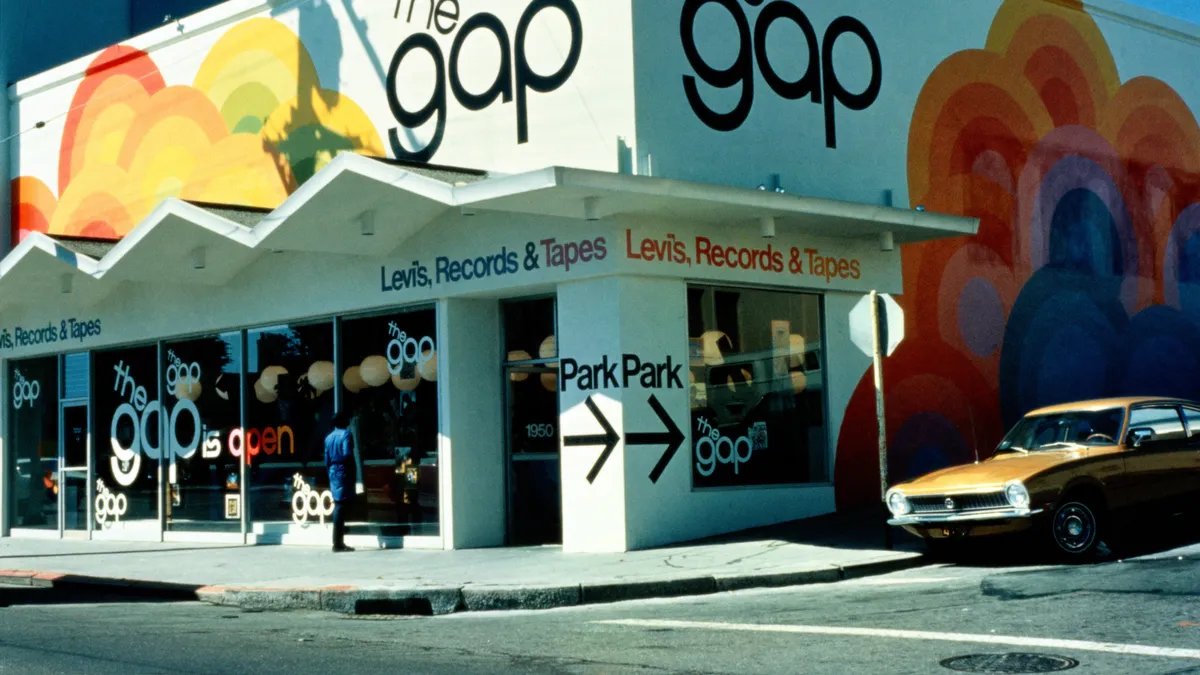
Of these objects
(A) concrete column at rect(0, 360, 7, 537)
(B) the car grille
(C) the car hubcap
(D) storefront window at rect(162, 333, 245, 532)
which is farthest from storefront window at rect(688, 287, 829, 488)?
(A) concrete column at rect(0, 360, 7, 537)

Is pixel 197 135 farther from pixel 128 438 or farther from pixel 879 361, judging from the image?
pixel 879 361

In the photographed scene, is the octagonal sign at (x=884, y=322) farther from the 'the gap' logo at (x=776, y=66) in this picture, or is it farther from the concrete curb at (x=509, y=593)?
the 'the gap' logo at (x=776, y=66)

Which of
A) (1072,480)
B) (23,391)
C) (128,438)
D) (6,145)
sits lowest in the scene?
(1072,480)

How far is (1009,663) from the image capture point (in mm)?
7773

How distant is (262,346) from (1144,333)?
48.6 ft

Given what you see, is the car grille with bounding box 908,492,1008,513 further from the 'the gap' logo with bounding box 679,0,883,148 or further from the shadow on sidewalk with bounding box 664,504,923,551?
the 'the gap' logo with bounding box 679,0,883,148

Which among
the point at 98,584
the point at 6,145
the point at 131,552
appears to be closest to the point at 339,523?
the point at 98,584

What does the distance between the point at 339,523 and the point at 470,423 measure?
2188mm

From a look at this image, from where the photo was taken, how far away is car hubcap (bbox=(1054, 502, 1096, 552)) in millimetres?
12406

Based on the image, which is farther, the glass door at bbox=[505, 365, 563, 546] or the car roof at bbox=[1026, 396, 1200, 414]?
the glass door at bbox=[505, 365, 563, 546]

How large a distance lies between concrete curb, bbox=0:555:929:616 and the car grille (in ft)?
2.13

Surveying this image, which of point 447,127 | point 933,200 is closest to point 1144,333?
point 933,200

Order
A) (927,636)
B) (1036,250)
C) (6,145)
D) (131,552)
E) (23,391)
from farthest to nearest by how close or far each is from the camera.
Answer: (6,145)
(23,391)
(1036,250)
(131,552)
(927,636)

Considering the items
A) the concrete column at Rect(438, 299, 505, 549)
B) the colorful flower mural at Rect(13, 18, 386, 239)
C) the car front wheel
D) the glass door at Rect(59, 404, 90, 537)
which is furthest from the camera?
the glass door at Rect(59, 404, 90, 537)
